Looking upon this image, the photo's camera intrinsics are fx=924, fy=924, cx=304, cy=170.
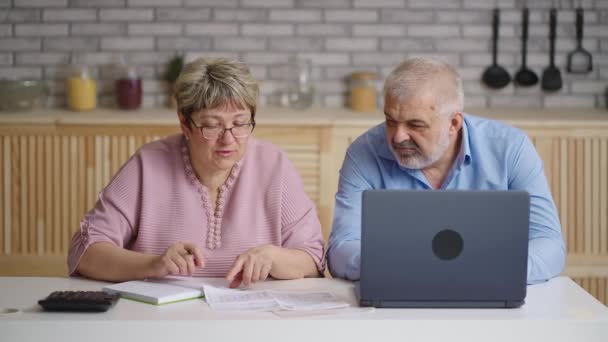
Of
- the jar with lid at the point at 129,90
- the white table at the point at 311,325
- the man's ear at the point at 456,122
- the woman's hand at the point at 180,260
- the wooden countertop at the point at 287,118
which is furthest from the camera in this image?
the jar with lid at the point at 129,90

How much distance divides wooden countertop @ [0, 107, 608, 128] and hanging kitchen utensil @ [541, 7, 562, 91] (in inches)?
8.8

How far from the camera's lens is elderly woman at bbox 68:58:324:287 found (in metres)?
2.57

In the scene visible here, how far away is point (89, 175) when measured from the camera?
418 cm

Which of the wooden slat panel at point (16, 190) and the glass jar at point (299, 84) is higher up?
the glass jar at point (299, 84)

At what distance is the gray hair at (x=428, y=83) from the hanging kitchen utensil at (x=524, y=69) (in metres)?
2.13

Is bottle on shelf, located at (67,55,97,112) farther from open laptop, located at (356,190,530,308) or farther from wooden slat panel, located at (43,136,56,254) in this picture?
open laptop, located at (356,190,530,308)

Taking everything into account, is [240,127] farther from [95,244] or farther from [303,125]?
[303,125]

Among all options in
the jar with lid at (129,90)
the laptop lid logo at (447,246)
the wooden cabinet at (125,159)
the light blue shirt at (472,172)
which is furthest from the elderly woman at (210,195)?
the jar with lid at (129,90)

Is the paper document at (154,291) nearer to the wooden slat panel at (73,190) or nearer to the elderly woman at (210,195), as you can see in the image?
the elderly woman at (210,195)

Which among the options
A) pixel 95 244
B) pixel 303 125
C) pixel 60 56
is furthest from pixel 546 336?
pixel 60 56

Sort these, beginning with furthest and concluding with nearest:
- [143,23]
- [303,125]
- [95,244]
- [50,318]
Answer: [143,23], [303,125], [95,244], [50,318]

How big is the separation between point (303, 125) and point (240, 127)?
154 cm

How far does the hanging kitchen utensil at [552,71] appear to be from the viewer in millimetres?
4586

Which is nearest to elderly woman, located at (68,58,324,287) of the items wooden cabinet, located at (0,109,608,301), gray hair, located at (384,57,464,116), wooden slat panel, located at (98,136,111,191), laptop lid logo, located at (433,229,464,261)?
gray hair, located at (384,57,464,116)
